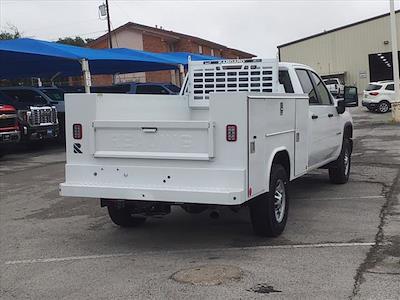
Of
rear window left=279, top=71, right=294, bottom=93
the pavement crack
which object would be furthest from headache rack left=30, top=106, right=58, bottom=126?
the pavement crack

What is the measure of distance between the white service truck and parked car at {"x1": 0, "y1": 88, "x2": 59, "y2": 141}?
11.1 m

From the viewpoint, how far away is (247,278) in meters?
5.28

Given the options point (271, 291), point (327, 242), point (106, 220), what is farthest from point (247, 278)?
point (106, 220)

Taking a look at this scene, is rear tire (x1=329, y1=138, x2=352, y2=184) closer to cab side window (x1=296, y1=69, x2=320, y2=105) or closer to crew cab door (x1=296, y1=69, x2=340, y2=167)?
crew cab door (x1=296, y1=69, x2=340, y2=167)

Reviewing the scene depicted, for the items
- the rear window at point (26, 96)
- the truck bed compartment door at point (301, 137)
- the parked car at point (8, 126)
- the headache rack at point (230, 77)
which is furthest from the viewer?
the rear window at point (26, 96)

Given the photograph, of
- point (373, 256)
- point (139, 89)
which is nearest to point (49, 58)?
point (139, 89)

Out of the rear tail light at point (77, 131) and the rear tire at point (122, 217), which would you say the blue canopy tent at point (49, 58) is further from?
the rear tail light at point (77, 131)

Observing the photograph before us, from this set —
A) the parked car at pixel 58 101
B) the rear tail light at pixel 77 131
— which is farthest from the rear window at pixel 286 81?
the parked car at pixel 58 101

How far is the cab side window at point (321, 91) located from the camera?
28.7ft

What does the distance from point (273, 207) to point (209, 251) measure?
888 mm

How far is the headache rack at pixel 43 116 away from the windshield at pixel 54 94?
1.54 m

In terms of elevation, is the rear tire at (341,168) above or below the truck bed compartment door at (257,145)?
below

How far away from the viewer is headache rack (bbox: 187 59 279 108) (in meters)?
7.65

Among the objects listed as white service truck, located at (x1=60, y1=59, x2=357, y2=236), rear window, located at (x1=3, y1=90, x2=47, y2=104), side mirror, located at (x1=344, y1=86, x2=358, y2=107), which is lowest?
white service truck, located at (x1=60, y1=59, x2=357, y2=236)
